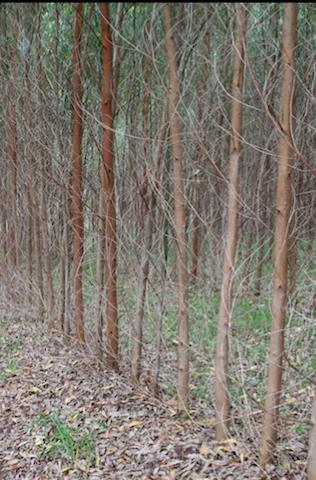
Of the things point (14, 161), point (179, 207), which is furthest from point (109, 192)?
point (14, 161)

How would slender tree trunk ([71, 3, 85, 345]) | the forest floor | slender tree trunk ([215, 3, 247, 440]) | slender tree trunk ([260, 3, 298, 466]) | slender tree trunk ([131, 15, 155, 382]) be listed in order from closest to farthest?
slender tree trunk ([260, 3, 298, 466]) → slender tree trunk ([215, 3, 247, 440]) → the forest floor → slender tree trunk ([131, 15, 155, 382]) → slender tree trunk ([71, 3, 85, 345])

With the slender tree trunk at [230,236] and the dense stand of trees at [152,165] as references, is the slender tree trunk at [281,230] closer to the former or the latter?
the dense stand of trees at [152,165]

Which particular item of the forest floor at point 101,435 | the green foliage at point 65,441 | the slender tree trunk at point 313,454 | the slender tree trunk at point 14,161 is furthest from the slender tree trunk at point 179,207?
the slender tree trunk at point 14,161

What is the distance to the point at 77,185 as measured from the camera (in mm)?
4129

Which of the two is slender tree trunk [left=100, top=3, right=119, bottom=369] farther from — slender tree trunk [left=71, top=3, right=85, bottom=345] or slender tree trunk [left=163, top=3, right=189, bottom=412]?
slender tree trunk [left=163, top=3, right=189, bottom=412]

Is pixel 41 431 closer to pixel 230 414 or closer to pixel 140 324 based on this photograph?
pixel 140 324

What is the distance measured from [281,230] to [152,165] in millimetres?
1247

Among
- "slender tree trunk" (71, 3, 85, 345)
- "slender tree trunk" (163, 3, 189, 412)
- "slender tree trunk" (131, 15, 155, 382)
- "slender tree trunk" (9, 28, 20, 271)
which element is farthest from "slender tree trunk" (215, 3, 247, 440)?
"slender tree trunk" (9, 28, 20, 271)

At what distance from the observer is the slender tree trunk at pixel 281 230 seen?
6.57 feet

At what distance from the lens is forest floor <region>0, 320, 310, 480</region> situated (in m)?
2.41

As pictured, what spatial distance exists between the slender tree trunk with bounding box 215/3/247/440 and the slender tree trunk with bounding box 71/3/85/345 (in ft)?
6.31

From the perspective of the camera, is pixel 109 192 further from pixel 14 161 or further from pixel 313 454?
pixel 14 161

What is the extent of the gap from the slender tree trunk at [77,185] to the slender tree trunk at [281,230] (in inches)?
88.7

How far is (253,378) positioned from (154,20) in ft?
8.60
